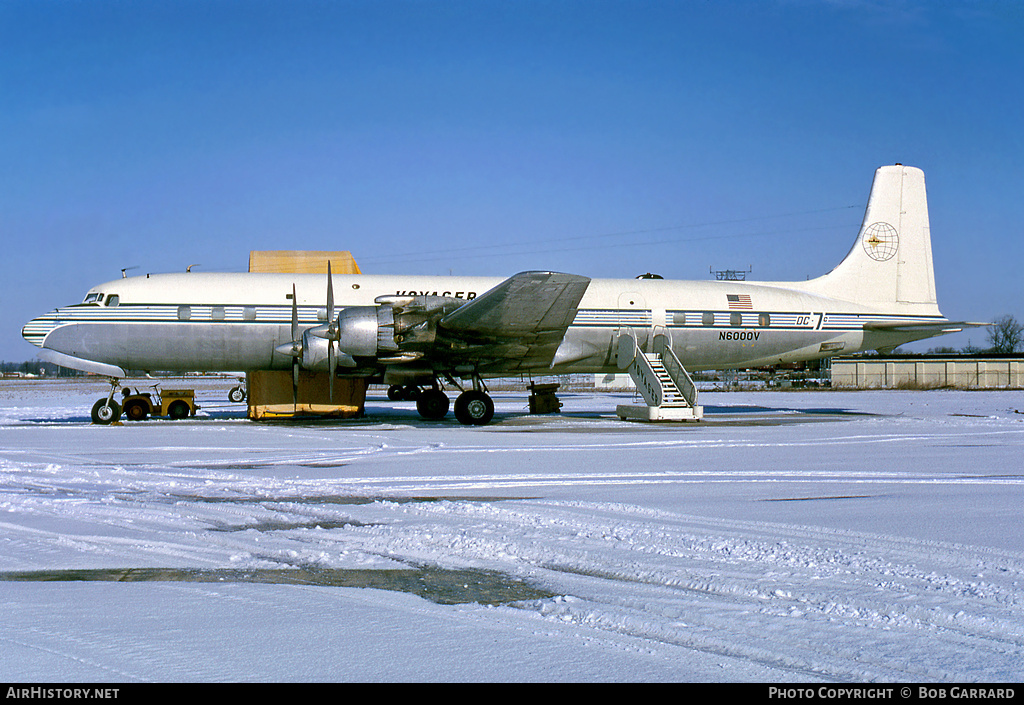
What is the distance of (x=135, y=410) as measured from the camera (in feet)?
73.0

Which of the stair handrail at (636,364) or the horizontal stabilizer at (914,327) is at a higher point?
the horizontal stabilizer at (914,327)

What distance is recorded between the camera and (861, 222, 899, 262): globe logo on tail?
2348 cm

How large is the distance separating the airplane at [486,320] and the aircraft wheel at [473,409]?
3 centimetres

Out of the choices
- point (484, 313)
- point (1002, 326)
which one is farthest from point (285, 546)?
point (1002, 326)

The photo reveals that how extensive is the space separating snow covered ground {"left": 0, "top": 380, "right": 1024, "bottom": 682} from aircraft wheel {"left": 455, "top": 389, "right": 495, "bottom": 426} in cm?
750

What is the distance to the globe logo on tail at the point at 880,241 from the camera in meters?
23.5

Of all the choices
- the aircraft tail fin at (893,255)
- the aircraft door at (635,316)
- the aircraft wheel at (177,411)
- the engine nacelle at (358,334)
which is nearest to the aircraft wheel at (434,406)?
the engine nacelle at (358,334)

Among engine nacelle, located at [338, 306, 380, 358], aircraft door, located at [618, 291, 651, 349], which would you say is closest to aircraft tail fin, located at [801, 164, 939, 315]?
aircraft door, located at [618, 291, 651, 349]

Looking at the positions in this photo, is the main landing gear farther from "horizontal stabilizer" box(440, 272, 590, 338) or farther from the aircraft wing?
"horizontal stabilizer" box(440, 272, 590, 338)

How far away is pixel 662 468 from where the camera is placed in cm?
1070

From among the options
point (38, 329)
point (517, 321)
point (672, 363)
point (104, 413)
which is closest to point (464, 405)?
point (517, 321)

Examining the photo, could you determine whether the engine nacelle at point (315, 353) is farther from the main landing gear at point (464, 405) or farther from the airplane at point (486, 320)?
the main landing gear at point (464, 405)

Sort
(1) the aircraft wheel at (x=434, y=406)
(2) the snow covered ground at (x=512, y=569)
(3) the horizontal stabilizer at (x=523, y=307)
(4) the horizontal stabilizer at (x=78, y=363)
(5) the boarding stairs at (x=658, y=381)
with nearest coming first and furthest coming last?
(2) the snow covered ground at (x=512, y=569) < (3) the horizontal stabilizer at (x=523, y=307) < (4) the horizontal stabilizer at (x=78, y=363) < (5) the boarding stairs at (x=658, y=381) < (1) the aircraft wheel at (x=434, y=406)

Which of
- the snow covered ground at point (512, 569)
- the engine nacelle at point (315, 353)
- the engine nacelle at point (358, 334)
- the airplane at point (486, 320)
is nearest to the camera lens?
the snow covered ground at point (512, 569)
